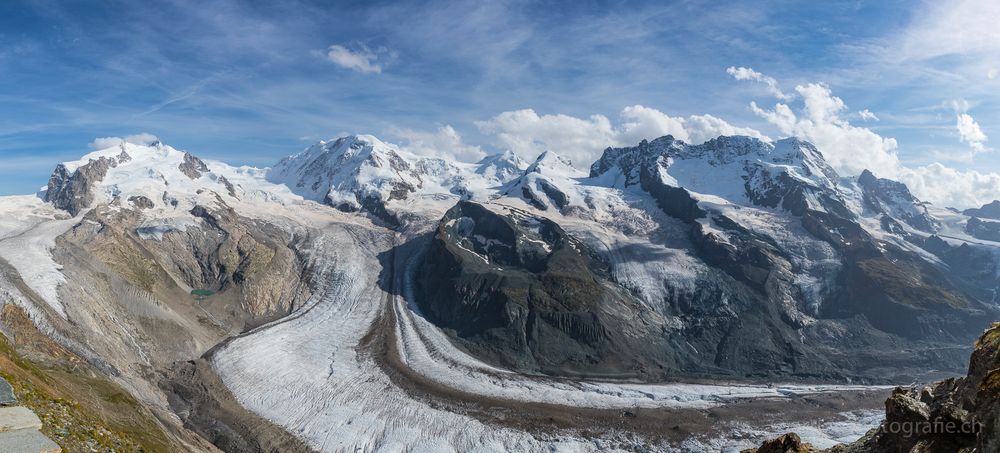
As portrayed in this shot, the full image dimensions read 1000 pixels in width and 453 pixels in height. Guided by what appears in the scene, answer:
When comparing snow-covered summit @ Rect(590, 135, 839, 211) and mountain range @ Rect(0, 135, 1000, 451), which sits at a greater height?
snow-covered summit @ Rect(590, 135, 839, 211)

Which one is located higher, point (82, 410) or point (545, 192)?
point (545, 192)

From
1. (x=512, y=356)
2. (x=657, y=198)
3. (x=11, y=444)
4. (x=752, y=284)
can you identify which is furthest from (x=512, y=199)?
(x=11, y=444)

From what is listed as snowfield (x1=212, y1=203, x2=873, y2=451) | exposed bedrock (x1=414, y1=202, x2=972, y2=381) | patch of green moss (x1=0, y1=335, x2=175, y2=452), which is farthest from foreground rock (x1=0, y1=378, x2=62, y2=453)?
exposed bedrock (x1=414, y1=202, x2=972, y2=381)

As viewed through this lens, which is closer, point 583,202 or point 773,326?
point 773,326

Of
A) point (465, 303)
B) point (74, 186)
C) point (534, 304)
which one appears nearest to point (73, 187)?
point (74, 186)

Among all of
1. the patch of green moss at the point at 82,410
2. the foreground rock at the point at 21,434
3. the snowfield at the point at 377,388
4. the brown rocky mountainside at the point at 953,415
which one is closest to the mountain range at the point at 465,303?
the snowfield at the point at 377,388

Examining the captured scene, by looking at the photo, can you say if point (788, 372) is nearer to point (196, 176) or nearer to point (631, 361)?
point (631, 361)

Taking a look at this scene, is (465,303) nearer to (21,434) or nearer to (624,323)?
(624,323)

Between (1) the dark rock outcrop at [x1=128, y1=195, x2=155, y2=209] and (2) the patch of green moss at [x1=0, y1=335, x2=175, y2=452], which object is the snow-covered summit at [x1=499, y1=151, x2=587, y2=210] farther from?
(2) the patch of green moss at [x1=0, y1=335, x2=175, y2=452]

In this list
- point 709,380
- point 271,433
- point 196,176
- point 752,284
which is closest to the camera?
point 271,433
